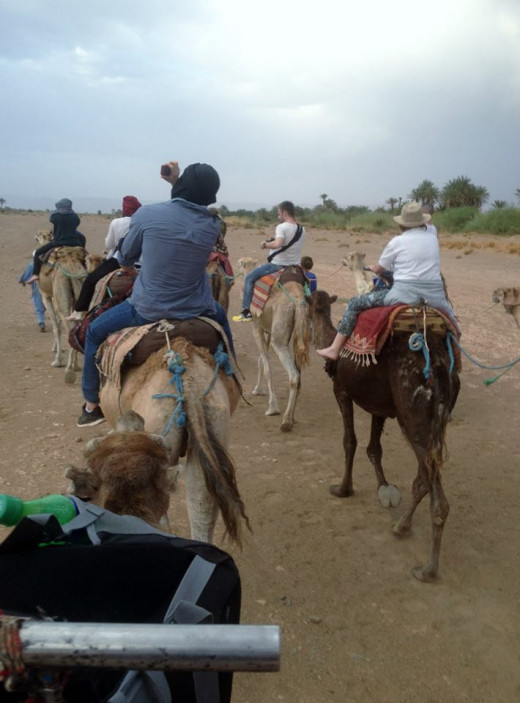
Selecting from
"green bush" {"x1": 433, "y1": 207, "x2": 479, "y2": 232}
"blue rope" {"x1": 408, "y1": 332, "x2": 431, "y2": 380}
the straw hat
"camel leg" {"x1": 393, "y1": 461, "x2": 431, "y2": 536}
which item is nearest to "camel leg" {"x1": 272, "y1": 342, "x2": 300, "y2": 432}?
"camel leg" {"x1": 393, "y1": 461, "x2": 431, "y2": 536}

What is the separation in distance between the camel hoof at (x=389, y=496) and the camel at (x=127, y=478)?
332cm

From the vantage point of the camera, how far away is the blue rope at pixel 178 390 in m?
3.24

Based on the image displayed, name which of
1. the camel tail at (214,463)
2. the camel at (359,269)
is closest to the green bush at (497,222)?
the camel at (359,269)

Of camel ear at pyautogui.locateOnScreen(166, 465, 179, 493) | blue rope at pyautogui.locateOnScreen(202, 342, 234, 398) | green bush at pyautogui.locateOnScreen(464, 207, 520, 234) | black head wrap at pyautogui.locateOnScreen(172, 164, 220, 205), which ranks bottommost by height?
camel ear at pyautogui.locateOnScreen(166, 465, 179, 493)

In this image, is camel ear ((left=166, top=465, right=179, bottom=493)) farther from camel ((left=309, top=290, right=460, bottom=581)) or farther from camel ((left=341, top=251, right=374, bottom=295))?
camel ((left=341, top=251, right=374, bottom=295))

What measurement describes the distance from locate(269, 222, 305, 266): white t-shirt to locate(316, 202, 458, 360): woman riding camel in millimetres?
2706

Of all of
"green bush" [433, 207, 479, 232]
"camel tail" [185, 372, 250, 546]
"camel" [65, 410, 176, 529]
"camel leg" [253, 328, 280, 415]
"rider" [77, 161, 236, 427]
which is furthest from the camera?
"green bush" [433, 207, 479, 232]

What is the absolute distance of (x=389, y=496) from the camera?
17.0 ft

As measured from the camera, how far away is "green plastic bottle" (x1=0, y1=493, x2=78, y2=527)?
56.1 inches

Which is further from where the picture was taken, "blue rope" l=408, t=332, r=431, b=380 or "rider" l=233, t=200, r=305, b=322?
"rider" l=233, t=200, r=305, b=322

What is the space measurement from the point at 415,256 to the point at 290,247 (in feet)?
10.2

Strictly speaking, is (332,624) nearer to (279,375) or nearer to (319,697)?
(319,697)

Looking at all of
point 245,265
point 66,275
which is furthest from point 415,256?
point 66,275

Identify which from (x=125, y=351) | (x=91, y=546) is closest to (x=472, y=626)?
(x=125, y=351)
